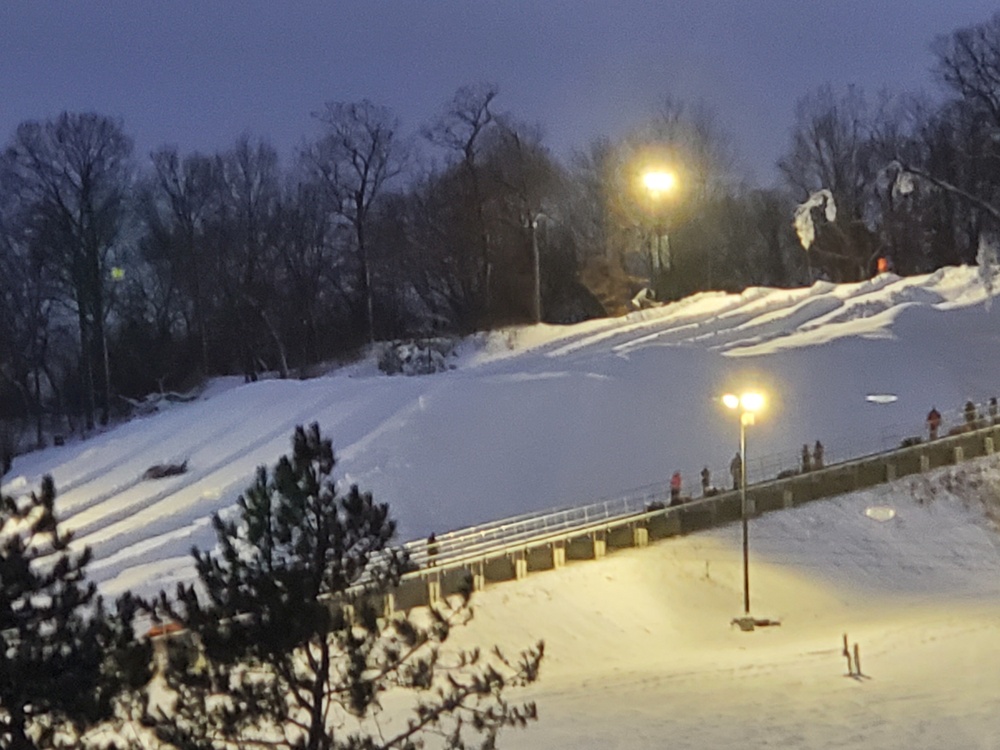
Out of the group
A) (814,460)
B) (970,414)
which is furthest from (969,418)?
(814,460)

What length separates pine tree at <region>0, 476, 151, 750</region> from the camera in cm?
1005

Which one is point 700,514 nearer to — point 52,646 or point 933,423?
point 933,423

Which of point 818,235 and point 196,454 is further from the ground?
point 818,235

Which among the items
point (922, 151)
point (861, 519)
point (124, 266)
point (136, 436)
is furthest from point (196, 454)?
point (922, 151)

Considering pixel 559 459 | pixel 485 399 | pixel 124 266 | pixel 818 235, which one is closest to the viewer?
pixel 559 459

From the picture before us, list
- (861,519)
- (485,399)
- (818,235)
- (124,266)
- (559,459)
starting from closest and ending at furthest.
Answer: (861,519) < (559,459) < (485,399) < (818,235) < (124,266)

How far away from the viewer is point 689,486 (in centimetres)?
3086

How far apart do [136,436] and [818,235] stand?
28.9 m

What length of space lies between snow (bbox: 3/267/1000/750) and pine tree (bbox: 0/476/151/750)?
6.90 metres

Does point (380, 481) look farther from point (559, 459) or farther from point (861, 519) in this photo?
point (861, 519)

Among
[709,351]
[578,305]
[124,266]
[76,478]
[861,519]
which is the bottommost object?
[861,519]

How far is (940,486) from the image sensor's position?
3152 cm

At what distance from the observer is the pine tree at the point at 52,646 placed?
10047 mm

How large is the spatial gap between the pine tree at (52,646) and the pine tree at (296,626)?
18.3 inches
